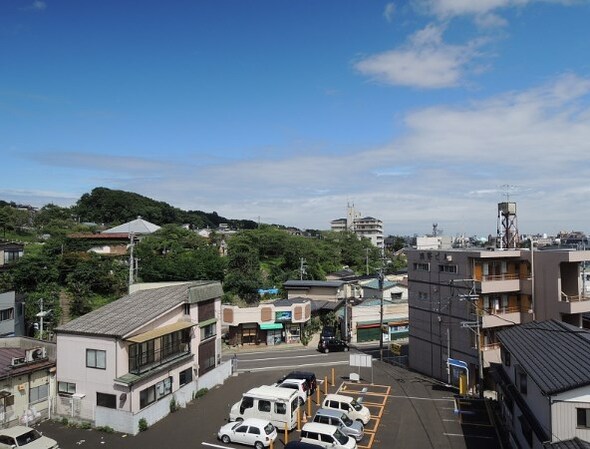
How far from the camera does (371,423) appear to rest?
860 inches

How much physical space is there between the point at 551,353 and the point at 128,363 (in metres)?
18.8

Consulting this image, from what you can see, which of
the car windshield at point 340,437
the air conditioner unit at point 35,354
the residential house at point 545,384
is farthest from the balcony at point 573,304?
the air conditioner unit at point 35,354

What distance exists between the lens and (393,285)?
161 feet

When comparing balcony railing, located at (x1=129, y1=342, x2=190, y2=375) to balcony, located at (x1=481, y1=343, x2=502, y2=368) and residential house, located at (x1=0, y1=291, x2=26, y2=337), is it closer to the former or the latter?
balcony, located at (x1=481, y1=343, x2=502, y2=368)

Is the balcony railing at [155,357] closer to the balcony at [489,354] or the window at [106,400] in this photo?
the window at [106,400]

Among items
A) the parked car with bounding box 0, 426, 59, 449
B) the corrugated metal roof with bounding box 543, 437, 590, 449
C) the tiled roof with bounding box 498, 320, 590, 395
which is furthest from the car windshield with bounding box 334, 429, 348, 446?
the parked car with bounding box 0, 426, 59, 449

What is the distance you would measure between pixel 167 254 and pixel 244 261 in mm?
11361

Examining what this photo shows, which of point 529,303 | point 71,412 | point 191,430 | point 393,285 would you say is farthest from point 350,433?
point 393,285

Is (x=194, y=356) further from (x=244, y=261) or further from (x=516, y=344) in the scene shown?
(x=244, y=261)

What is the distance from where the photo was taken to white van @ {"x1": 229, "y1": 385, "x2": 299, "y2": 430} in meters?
20.8

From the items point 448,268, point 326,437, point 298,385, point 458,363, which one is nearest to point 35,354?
point 298,385

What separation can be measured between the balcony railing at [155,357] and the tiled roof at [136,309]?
5.68ft

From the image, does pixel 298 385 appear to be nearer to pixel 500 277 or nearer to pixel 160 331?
pixel 160 331

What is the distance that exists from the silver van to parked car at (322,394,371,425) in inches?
31.4
